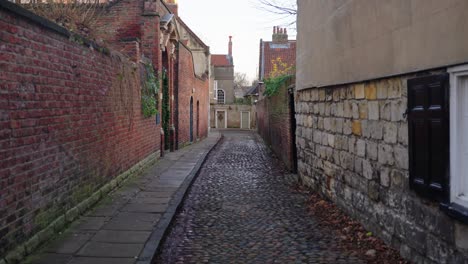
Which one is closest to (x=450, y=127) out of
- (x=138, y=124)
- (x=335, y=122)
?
(x=335, y=122)

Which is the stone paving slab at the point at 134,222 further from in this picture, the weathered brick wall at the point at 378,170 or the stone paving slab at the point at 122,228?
the weathered brick wall at the point at 378,170

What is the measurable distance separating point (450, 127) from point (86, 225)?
A: 15.6 feet

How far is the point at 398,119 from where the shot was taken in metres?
5.30

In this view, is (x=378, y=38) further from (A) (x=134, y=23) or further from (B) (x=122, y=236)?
(A) (x=134, y=23)

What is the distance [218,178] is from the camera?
38.9 ft

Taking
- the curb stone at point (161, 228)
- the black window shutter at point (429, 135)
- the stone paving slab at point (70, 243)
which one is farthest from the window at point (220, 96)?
the black window shutter at point (429, 135)

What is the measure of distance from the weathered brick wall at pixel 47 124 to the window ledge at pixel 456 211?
406cm

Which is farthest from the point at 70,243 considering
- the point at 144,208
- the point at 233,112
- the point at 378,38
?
the point at 233,112

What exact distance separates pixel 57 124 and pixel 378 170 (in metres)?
4.14

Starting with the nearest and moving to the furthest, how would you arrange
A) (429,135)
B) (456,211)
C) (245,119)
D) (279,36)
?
1. (456,211)
2. (429,135)
3. (279,36)
4. (245,119)

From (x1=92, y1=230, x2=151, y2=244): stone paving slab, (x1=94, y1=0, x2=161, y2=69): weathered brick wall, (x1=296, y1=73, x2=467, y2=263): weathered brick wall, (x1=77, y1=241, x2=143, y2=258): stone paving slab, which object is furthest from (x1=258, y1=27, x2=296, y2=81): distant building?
(x1=77, y1=241, x2=143, y2=258): stone paving slab

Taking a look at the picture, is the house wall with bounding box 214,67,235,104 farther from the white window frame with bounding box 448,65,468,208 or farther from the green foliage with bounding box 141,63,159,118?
the white window frame with bounding box 448,65,468,208

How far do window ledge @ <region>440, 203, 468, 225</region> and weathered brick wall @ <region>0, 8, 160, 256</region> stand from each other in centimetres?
406

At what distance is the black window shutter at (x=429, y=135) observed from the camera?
164 inches
